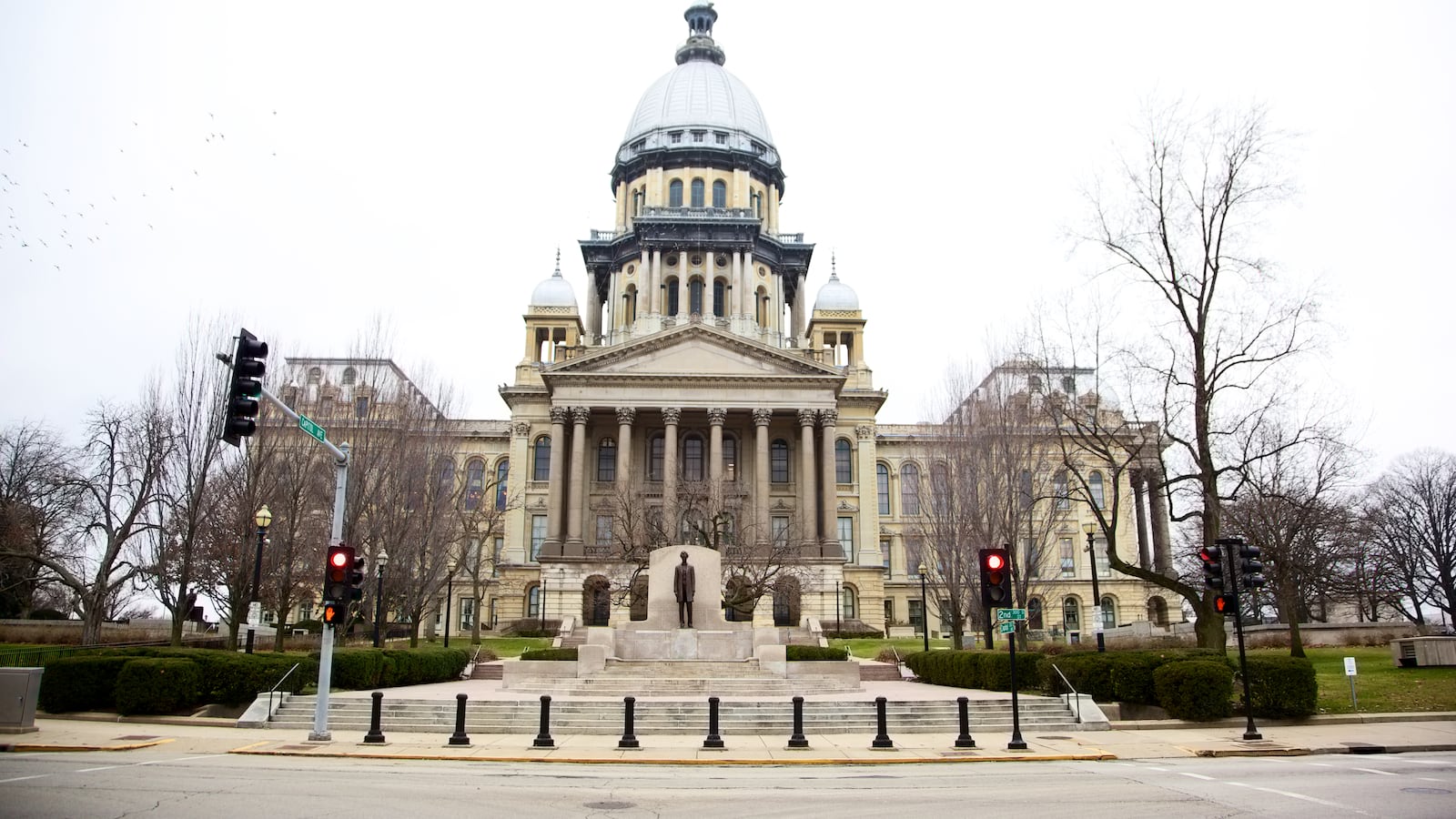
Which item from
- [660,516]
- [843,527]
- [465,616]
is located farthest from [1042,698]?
[465,616]

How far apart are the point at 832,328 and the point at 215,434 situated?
2110 inches

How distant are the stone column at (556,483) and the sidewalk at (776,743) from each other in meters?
38.9

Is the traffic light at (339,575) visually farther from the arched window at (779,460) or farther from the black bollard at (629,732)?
the arched window at (779,460)

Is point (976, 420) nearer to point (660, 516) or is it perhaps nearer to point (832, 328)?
point (660, 516)

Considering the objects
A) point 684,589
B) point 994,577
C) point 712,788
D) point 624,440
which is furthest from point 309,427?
point 624,440

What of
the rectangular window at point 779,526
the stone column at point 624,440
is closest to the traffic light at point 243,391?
the stone column at point 624,440

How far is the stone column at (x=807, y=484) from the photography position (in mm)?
61219

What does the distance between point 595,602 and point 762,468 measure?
13.1 metres

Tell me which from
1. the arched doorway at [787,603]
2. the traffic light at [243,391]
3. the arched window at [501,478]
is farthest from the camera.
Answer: the arched window at [501,478]

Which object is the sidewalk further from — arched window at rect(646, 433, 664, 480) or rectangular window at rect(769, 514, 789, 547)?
arched window at rect(646, 433, 664, 480)

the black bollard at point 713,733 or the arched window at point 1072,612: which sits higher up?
the arched window at point 1072,612

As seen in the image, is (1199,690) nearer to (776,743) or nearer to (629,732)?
(776,743)

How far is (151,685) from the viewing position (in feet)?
70.7

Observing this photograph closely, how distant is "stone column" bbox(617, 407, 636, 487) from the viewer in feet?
198
